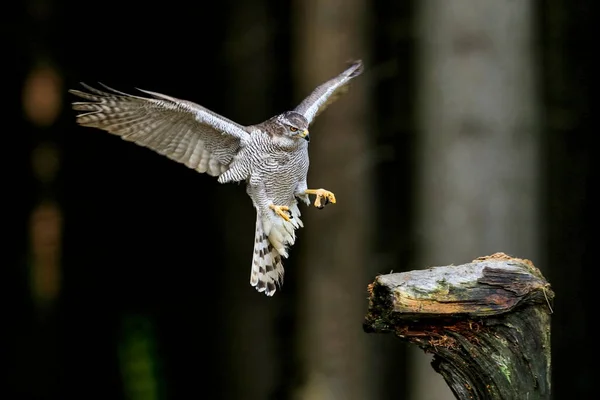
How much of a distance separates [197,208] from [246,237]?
1.97ft

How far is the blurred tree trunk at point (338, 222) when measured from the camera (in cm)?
451

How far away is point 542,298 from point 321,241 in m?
2.48

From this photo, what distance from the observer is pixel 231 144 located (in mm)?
3170

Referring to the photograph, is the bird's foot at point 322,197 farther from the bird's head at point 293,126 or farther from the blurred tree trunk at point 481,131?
the blurred tree trunk at point 481,131

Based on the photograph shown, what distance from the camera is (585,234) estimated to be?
Result: 5.48 m

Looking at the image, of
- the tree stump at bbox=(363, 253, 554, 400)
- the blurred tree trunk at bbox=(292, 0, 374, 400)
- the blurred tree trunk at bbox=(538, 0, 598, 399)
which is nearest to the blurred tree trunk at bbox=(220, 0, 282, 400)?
the blurred tree trunk at bbox=(292, 0, 374, 400)

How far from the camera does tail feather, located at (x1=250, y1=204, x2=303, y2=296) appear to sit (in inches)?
124

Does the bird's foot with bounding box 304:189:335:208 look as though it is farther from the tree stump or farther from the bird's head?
the tree stump

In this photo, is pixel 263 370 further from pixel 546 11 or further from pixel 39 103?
pixel 546 11

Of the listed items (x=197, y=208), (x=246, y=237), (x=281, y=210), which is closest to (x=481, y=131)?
(x=281, y=210)

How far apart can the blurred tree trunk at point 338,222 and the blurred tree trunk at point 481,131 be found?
44 cm

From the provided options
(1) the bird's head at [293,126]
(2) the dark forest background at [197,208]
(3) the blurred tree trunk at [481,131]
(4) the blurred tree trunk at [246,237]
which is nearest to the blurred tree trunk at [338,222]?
(2) the dark forest background at [197,208]

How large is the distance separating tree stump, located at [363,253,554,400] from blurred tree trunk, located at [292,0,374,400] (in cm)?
233

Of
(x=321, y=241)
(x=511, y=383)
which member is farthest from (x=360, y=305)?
(x=511, y=383)
